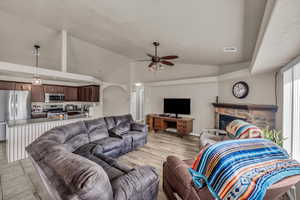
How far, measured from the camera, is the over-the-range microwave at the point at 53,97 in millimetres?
5203

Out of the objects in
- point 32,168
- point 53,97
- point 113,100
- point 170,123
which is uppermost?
point 53,97

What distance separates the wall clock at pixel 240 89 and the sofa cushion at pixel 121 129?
3428 millimetres

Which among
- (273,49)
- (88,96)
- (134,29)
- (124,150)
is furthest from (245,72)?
(88,96)

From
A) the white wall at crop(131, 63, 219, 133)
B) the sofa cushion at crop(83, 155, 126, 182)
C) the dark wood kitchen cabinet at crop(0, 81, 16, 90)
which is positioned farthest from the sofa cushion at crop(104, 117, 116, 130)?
the dark wood kitchen cabinet at crop(0, 81, 16, 90)

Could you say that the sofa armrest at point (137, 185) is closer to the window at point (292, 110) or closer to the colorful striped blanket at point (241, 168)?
the colorful striped blanket at point (241, 168)

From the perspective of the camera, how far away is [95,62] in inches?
199

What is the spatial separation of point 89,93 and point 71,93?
1.00 m

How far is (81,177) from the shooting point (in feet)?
3.08

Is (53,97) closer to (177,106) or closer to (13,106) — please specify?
(13,106)

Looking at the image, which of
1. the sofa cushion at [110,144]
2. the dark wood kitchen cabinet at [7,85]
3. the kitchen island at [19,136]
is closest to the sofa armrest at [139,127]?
the sofa cushion at [110,144]

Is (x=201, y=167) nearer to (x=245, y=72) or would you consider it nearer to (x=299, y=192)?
→ (x=299, y=192)

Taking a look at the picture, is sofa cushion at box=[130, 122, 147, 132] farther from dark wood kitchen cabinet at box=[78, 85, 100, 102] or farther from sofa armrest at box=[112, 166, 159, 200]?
dark wood kitchen cabinet at box=[78, 85, 100, 102]

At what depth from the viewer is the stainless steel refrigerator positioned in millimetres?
3977

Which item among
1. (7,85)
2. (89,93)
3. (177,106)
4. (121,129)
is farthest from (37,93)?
(177,106)
